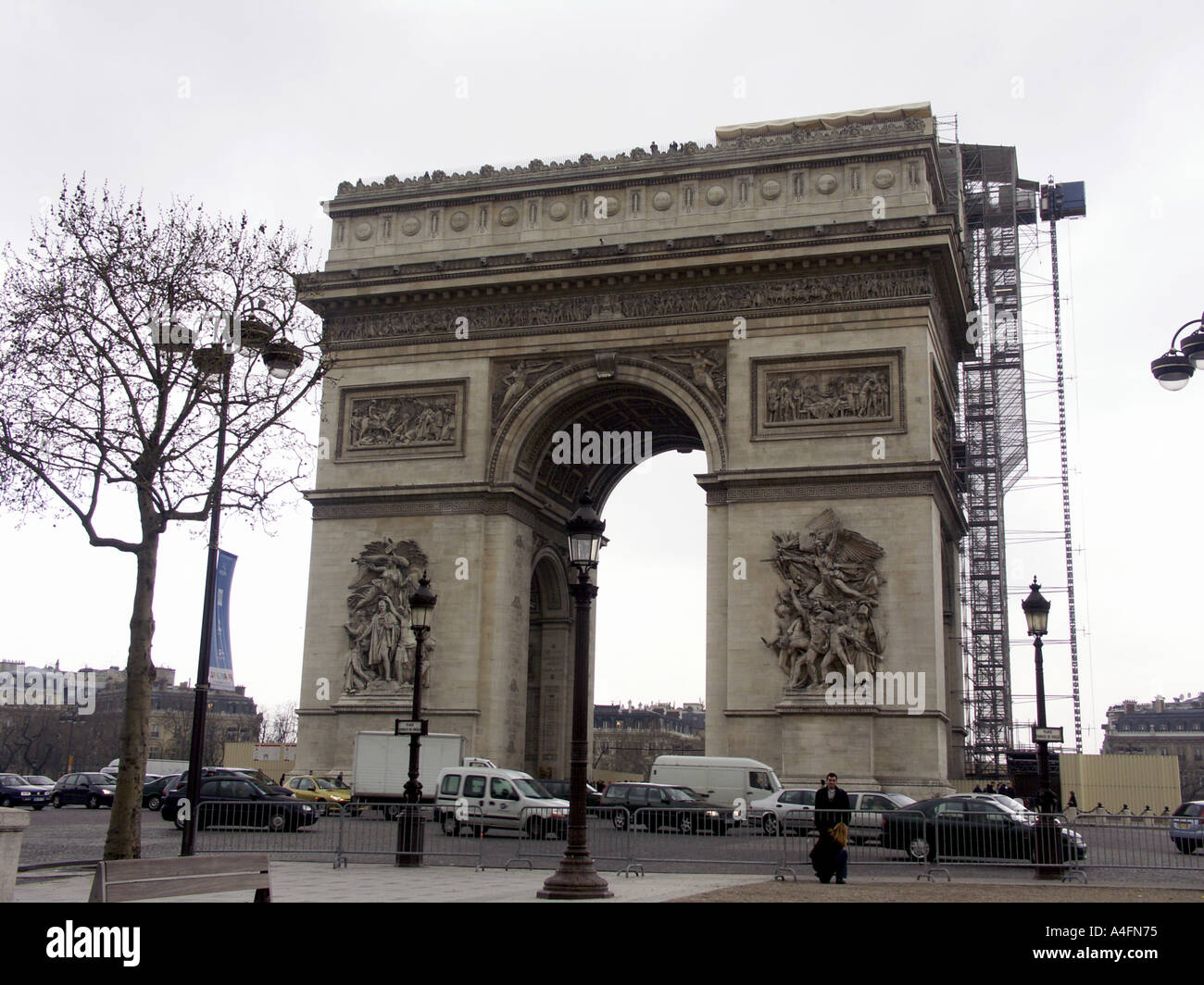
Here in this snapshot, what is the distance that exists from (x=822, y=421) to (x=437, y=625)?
472 inches

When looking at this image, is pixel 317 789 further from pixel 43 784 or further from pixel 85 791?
pixel 43 784

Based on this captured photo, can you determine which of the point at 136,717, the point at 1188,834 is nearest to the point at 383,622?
the point at 136,717

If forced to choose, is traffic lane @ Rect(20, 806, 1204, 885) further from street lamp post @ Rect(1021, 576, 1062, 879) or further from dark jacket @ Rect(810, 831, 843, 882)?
dark jacket @ Rect(810, 831, 843, 882)

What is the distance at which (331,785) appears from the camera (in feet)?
115

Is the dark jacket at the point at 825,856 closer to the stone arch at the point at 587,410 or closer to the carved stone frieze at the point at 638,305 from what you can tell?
the stone arch at the point at 587,410

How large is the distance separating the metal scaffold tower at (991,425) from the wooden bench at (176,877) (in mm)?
47088

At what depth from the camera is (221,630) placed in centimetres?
2155

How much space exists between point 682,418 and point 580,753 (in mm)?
26539

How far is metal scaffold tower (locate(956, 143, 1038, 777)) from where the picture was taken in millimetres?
55844

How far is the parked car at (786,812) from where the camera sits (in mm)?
20578

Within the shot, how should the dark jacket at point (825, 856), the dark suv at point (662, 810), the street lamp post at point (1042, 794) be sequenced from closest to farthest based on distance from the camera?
the dark jacket at point (825, 856) → the street lamp post at point (1042, 794) → the dark suv at point (662, 810)

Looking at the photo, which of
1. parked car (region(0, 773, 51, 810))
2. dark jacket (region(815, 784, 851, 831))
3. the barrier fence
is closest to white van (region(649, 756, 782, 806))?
the barrier fence

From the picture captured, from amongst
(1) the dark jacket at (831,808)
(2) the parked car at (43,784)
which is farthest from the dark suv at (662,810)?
(2) the parked car at (43,784)
